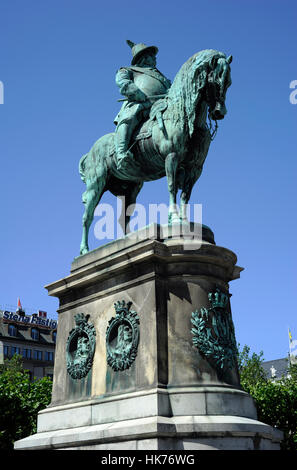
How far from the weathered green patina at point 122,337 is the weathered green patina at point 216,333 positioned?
1.29 meters

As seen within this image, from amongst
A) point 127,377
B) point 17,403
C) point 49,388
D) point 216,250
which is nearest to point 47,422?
point 127,377

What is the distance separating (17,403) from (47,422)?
47.2ft

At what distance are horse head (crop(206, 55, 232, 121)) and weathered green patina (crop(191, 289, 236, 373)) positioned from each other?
168 inches

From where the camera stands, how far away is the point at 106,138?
14.9m

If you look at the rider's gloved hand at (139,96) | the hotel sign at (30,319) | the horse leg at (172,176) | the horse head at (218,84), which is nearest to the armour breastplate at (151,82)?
the rider's gloved hand at (139,96)

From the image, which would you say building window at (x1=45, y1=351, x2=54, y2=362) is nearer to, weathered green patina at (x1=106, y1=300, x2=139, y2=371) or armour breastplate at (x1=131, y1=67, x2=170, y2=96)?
armour breastplate at (x1=131, y1=67, x2=170, y2=96)

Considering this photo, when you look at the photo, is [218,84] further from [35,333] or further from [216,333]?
[35,333]

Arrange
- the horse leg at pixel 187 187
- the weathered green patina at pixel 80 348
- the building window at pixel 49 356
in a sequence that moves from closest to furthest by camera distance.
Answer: the weathered green patina at pixel 80 348
the horse leg at pixel 187 187
the building window at pixel 49 356

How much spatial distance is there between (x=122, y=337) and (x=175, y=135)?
15.5ft

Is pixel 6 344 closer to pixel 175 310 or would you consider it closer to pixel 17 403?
pixel 17 403

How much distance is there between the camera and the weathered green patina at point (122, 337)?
1137 centimetres

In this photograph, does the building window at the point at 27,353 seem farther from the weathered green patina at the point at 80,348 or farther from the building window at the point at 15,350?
the weathered green patina at the point at 80,348

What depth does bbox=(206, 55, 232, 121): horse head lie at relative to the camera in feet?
41.6

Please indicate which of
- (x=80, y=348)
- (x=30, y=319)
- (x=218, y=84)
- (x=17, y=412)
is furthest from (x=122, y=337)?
(x=30, y=319)
